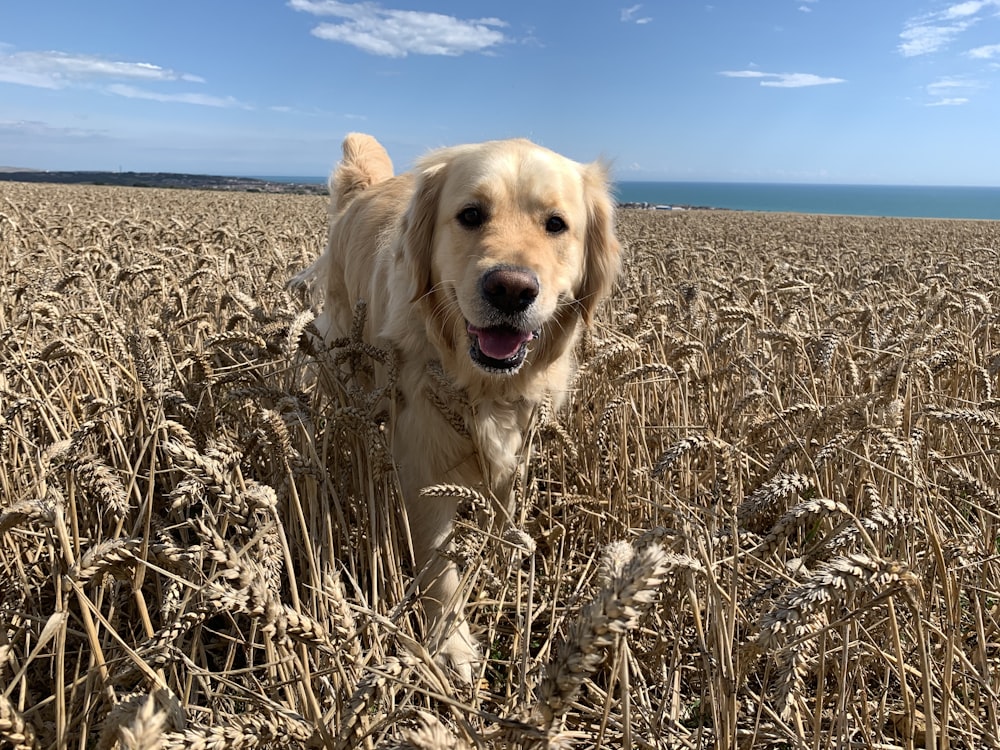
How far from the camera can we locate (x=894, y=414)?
7.07 feet

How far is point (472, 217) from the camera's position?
2818 millimetres

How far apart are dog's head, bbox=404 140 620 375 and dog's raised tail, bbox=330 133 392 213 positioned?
1.52 meters

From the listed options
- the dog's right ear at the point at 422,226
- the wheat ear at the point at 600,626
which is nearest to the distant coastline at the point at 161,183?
the dog's right ear at the point at 422,226

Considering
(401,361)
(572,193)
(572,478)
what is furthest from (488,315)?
(572,478)

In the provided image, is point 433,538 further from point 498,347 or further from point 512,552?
point 498,347

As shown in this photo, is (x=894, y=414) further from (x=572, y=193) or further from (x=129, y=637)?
(x=129, y=637)

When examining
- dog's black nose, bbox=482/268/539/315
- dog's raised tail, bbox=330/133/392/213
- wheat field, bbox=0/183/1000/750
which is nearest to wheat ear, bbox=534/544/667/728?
wheat field, bbox=0/183/1000/750

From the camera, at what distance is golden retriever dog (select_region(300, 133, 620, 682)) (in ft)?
8.34

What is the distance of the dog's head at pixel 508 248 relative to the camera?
8.22ft

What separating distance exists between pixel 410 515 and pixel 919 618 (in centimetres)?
190

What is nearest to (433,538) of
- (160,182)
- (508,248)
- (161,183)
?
(508,248)

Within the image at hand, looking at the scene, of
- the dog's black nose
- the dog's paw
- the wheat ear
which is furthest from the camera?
the dog's black nose

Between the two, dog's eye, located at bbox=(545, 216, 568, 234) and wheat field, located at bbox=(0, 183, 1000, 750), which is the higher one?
dog's eye, located at bbox=(545, 216, 568, 234)

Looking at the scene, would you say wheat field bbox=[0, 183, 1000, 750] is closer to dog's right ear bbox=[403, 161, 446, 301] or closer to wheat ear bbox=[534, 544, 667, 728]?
wheat ear bbox=[534, 544, 667, 728]
